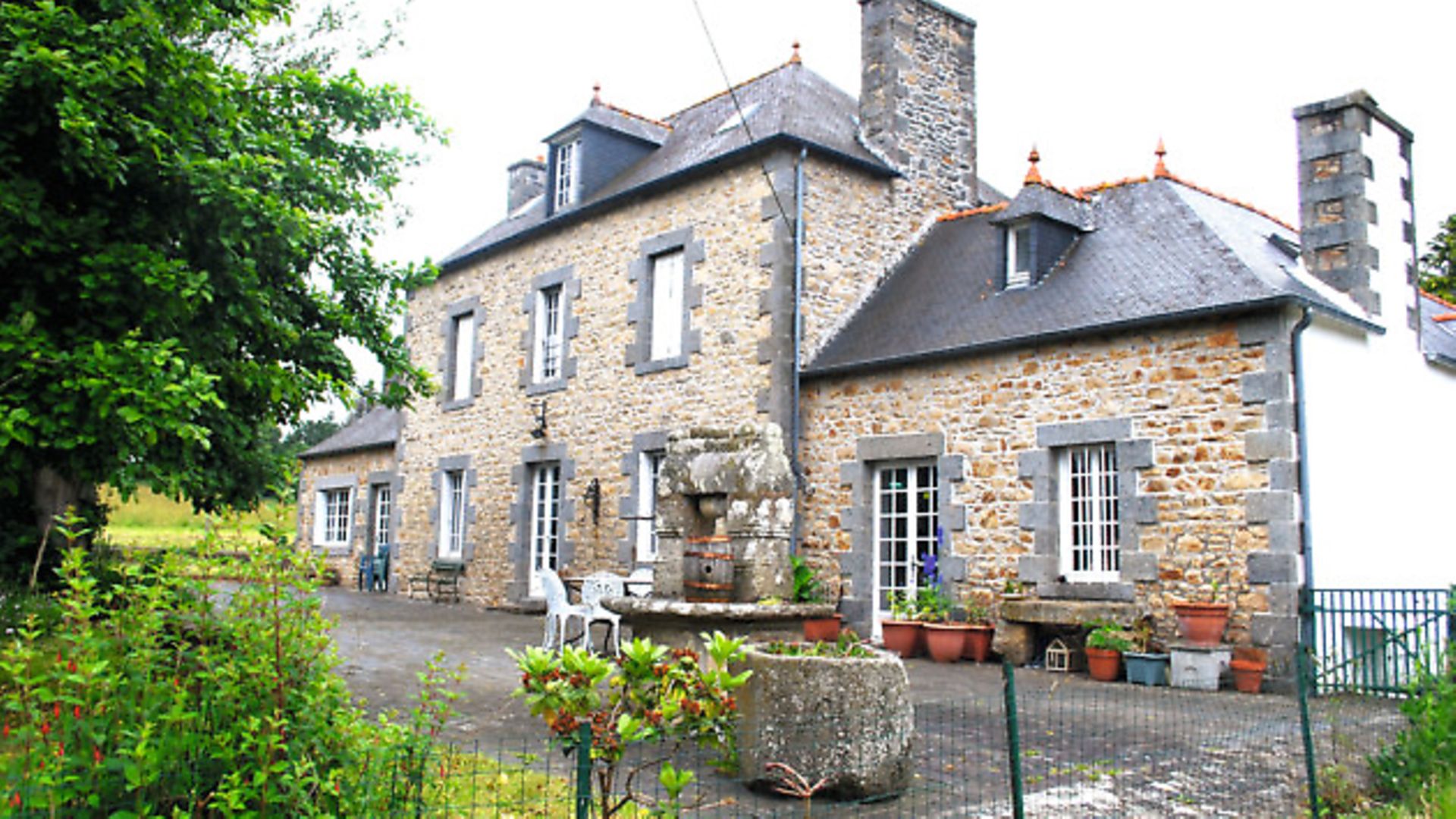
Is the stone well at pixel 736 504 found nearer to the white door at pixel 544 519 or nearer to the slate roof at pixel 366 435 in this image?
the white door at pixel 544 519

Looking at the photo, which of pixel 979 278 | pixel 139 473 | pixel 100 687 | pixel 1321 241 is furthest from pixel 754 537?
pixel 1321 241

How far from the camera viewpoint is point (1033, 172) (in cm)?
1152

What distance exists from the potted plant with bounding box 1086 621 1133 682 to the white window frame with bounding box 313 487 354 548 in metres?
15.2

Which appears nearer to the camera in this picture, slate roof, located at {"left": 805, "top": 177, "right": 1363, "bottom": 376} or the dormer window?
slate roof, located at {"left": 805, "top": 177, "right": 1363, "bottom": 376}

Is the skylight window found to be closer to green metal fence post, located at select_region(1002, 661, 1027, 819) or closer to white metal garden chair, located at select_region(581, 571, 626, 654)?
white metal garden chair, located at select_region(581, 571, 626, 654)

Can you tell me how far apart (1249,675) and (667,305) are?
795 centimetres

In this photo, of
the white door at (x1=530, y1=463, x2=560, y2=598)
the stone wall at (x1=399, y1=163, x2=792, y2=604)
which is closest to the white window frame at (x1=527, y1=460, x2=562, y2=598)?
the white door at (x1=530, y1=463, x2=560, y2=598)

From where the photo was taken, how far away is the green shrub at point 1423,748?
514 cm

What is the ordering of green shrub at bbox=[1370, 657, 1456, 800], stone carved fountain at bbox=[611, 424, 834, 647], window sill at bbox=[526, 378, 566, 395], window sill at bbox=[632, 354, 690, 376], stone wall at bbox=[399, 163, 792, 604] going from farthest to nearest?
window sill at bbox=[526, 378, 566, 395]
window sill at bbox=[632, 354, 690, 376]
stone wall at bbox=[399, 163, 792, 604]
stone carved fountain at bbox=[611, 424, 834, 647]
green shrub at bbox=[1370, 657, 1456, 800]

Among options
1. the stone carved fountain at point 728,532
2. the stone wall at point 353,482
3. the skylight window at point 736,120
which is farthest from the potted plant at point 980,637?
the stone wall at point 353,482

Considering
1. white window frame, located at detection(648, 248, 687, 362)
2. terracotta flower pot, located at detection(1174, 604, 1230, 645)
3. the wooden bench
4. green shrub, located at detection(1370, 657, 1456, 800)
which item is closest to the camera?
green shrub, located at detection(1370, 657, 1456, 800)

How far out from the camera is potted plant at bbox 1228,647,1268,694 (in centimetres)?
867

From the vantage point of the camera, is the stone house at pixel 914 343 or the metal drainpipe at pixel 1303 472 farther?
the stone house at pixel 914 343

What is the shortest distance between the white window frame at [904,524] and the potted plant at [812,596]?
457 mm
